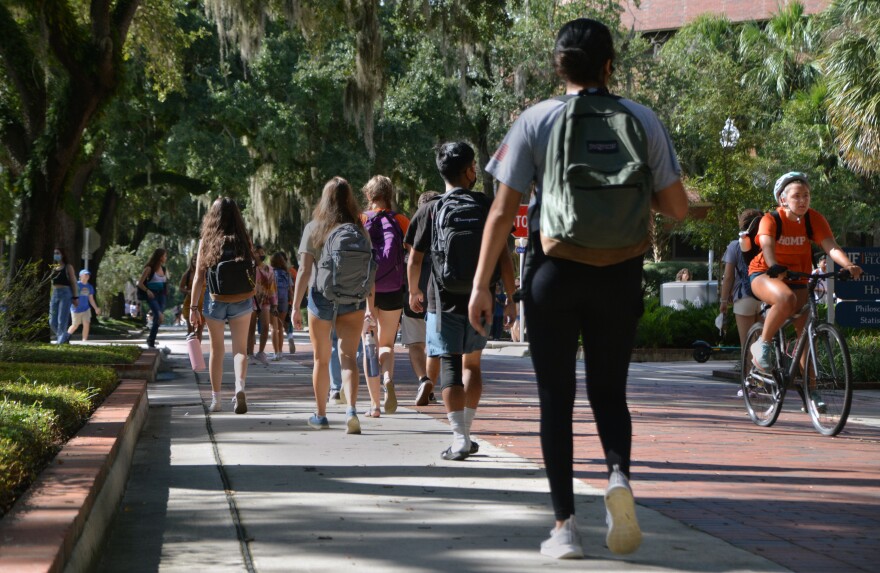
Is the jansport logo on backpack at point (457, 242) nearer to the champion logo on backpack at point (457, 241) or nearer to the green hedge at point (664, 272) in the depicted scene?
the champion logo on backpack at point (457, 241)

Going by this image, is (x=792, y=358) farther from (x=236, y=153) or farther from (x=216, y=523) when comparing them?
(x=236, y=153)

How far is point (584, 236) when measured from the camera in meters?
4.17

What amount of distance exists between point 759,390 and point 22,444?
225 inches

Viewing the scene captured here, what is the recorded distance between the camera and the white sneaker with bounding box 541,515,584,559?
173 inches

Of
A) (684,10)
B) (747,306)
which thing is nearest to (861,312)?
(747,306)

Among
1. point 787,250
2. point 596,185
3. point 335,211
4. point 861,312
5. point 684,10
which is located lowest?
point 861,312

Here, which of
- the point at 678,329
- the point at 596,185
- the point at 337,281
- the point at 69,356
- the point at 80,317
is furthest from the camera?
the point at 80,317

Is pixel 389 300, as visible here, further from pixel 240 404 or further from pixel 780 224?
pixel 780 224

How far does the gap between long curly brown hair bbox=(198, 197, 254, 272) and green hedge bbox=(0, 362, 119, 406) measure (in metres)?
1.20

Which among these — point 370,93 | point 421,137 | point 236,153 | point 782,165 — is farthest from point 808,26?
point 370,93

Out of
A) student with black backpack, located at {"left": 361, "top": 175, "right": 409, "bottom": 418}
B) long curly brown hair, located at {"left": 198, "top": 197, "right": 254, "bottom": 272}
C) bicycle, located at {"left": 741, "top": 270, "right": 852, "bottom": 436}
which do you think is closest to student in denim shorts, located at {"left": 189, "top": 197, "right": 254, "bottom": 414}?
long curly brown hair, located at {"left": 198, "top": 197, "right": 254, "bottom": 272}

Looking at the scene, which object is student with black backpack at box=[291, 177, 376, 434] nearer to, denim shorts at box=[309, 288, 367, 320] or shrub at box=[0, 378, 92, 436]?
denim shorts at box=[309, 288, 367, 320]

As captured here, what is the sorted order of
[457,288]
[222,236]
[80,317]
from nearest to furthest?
[457,288] → [222,236] → [80,317]

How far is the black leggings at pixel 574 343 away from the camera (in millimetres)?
4359
